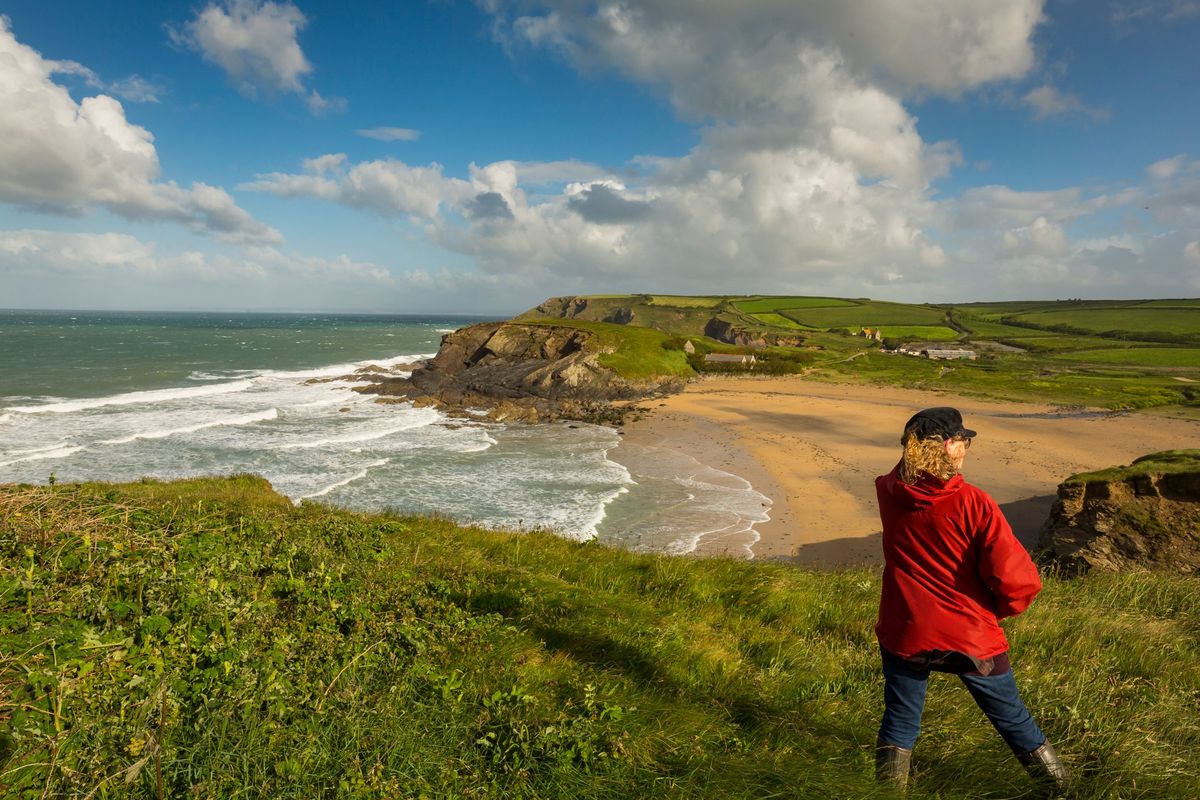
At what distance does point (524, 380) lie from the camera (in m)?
52.2

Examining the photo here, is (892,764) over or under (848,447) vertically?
over

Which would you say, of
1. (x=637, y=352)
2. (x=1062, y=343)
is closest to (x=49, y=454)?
(x=637, y=352)

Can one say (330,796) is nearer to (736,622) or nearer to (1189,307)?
(736,622)

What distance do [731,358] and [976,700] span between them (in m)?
69.1

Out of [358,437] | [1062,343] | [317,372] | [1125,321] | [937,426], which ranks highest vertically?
[1125,321]

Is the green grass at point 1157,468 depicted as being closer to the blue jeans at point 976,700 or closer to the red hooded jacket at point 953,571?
the blue jeans at point 976,700

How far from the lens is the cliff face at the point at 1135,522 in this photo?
11.7 metres

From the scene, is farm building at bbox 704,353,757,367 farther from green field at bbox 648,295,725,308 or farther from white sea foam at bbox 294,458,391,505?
green field at bbox 648,295,725,308

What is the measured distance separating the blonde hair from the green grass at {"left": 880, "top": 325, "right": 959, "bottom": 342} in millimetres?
110060

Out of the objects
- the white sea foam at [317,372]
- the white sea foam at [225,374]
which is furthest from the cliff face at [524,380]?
the white sea foam at [225,374]

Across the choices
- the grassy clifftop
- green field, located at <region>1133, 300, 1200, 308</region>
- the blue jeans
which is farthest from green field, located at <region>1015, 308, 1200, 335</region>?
the blue jeans

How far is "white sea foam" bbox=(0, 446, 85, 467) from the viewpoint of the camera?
83.5 ft

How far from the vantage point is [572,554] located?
361 inches

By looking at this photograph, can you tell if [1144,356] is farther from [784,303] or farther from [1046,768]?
[1046,768]
